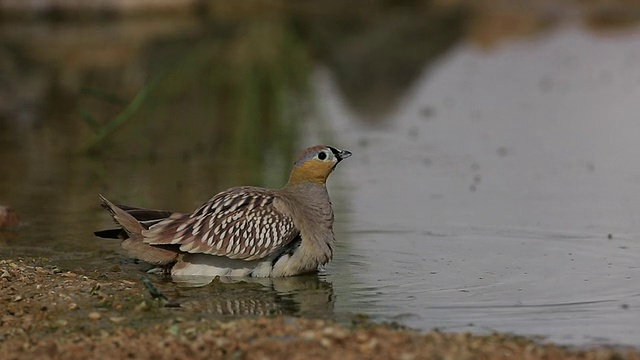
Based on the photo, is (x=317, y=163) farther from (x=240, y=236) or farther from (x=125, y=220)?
(x=125, y=220)

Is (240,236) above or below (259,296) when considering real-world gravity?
above

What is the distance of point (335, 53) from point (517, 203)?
1400cm

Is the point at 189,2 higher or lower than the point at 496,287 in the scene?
higher

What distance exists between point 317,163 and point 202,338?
302cm

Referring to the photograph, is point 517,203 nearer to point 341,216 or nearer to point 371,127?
point 341,216

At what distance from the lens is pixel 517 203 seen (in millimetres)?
11953

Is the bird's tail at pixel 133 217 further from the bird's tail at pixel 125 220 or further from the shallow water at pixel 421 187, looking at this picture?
the shallow water at pixel 421 187

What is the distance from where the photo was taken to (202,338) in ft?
22.4

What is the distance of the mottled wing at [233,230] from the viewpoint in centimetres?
912

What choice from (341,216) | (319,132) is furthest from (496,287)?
(319,132)

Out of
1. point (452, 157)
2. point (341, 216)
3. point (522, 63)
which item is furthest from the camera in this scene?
point (522, 63)

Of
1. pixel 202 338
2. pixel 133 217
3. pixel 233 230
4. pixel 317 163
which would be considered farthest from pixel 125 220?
pixel 202 338

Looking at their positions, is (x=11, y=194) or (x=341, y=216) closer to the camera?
(x=341, y=216)

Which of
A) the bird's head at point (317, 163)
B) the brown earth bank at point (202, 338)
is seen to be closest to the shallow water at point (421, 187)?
the brown earth bank at point (202, 338)
